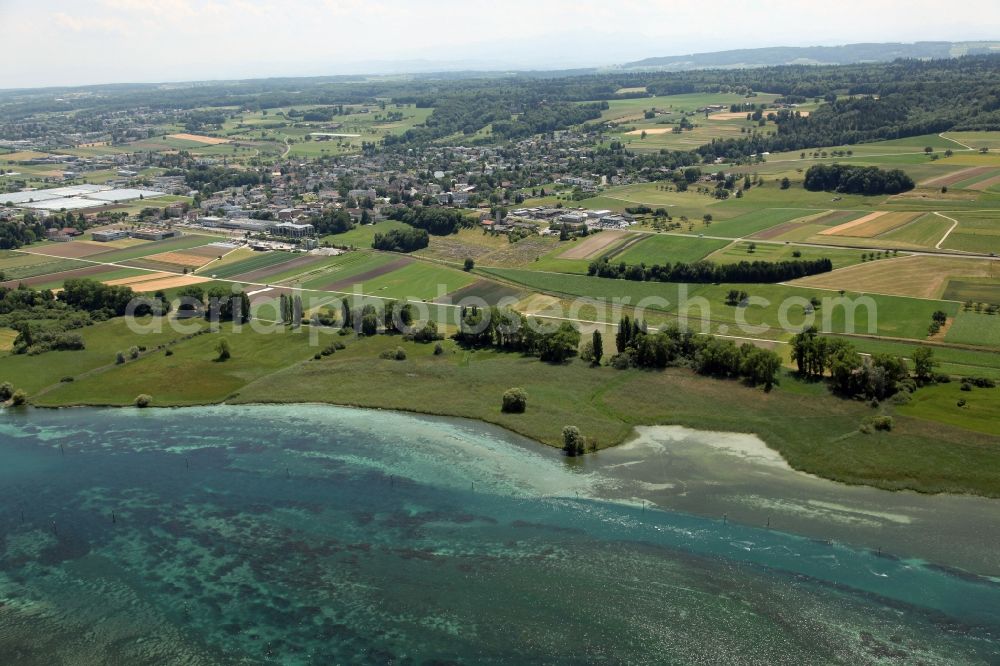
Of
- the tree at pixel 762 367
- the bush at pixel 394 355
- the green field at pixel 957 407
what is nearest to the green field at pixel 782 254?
the tree at pixel 762 367

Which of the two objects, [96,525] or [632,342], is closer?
[96,525]

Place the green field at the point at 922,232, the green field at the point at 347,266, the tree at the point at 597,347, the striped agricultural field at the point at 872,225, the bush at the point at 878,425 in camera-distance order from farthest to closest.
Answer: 1. the striped agricultural field at the point at 872,225
2. the green field at the point at 922,232
3. the green field at the point at 347,266
4. the tree at the point at 597,347
5. the bush at the point at 878,425

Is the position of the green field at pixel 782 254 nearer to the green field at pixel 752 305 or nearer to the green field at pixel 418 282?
the green field at pixel 752 305

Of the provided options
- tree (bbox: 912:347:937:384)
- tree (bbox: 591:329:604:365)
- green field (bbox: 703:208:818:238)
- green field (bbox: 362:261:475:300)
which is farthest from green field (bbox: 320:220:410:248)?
tree (bbox: 912:347:937:384)

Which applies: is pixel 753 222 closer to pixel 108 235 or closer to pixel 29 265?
pixel 108 235

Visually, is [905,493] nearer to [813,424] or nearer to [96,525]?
[813,424]

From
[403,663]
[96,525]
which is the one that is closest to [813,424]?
[403,663]
